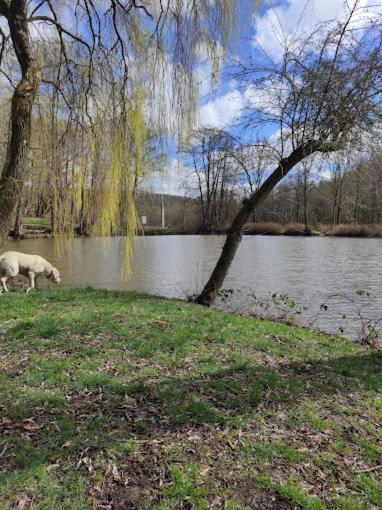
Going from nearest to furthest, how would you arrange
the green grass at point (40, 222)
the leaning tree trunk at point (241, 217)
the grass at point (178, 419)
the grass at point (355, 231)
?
1. the grass at point (178, 419)
2. the green grass at point (40, 222)
3. the leaning tree trunk at point (241, 217)
4. the grass at point (355, 231)

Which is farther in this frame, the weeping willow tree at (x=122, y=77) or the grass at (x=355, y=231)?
the grass at (x=355, y=231)

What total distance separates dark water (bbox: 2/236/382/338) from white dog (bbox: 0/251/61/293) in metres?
0.52

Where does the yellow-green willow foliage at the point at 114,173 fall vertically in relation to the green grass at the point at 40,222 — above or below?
above

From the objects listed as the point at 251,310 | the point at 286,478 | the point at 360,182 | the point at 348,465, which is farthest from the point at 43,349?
the point at 360,182

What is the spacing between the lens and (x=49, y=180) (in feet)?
16.5

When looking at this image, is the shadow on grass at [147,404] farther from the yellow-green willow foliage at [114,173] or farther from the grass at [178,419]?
the yellow-green willow foliage at [114,173]

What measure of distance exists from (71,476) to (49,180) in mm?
3654

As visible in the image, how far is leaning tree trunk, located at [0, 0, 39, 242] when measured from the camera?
3492mm

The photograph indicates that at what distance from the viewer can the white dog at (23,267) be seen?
7.86m

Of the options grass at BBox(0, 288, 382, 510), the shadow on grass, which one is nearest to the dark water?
grass at BBox(0, 288, 382, 510)

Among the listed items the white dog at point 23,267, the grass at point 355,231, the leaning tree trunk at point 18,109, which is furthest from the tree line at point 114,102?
the grass at point 355,231

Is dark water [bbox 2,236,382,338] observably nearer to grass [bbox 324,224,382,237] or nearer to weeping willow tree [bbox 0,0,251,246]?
weeping willow tree [bbox 0,0,251,246]

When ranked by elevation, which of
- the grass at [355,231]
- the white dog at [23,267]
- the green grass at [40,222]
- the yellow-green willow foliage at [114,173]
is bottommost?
the white dog at [23,267]

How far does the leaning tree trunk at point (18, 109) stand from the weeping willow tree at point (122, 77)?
0.53 meters
